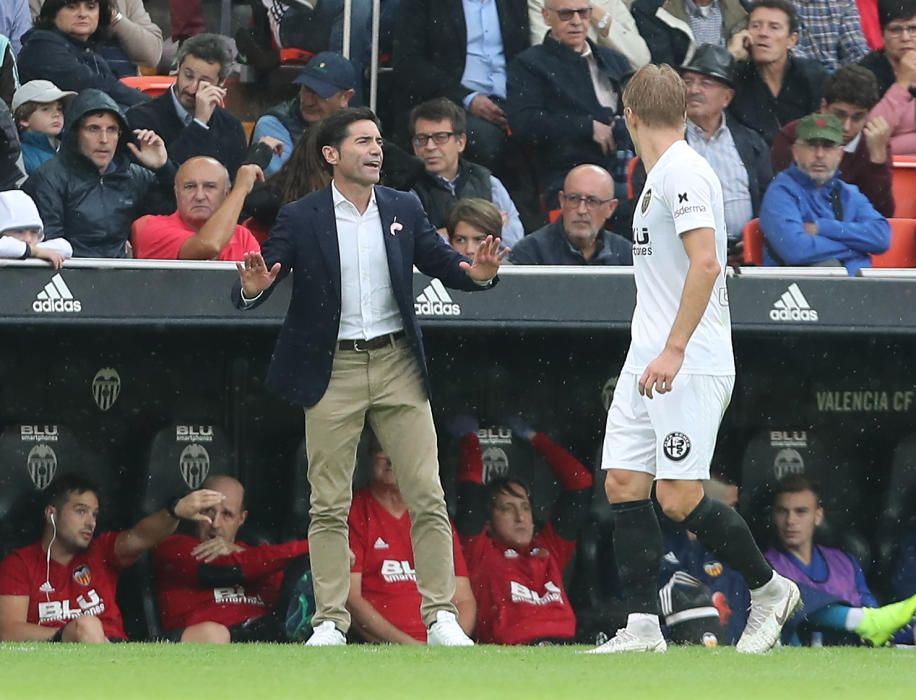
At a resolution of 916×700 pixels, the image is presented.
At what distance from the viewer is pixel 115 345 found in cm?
844

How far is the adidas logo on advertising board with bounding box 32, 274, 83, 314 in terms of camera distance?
7160 mm

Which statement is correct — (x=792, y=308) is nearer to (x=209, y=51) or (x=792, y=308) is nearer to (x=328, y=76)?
(x=328, y=76)

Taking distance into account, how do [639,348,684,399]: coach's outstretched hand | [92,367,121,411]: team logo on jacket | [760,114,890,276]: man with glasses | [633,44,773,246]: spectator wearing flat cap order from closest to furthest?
[639,348,684,399]: coach's outstretched hand → [760,114,890,276]: man with glasses → [92,367,121,411]: team logo on jacket → [633,44,773,246]: spectator wearing flat cap

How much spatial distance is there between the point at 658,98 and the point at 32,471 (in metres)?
3.69

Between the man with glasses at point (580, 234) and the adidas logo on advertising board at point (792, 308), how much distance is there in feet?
2.77

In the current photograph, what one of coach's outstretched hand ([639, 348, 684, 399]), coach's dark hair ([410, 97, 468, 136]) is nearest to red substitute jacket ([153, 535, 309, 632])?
coach's dark hair ([410, 97, 468, 136])

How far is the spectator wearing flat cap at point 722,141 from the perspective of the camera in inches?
355

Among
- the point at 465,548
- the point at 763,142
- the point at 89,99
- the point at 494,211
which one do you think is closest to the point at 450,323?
the point at 494,211

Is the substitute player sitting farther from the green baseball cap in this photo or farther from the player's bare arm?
the green baseball cap

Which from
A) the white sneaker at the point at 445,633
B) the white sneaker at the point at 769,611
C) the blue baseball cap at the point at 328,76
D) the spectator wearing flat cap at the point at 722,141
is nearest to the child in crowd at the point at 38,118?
the blue baseball cap at the point at 328,76

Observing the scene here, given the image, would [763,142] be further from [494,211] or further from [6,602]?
[6,602]

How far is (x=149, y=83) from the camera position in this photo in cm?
959

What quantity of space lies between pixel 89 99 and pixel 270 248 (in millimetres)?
1686

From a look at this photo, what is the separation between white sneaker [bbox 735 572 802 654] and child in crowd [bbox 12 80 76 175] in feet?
13.0
